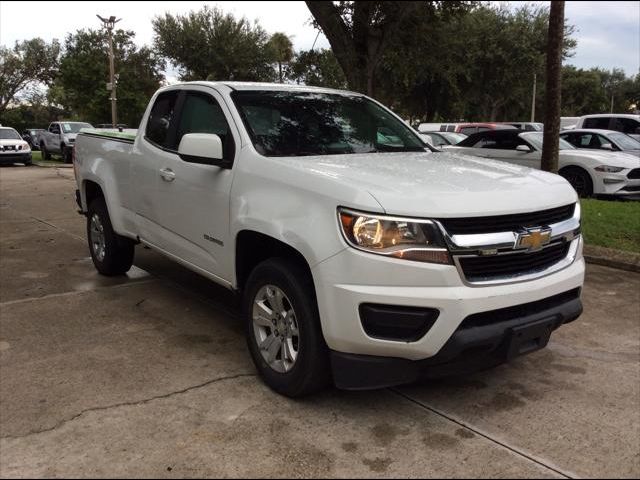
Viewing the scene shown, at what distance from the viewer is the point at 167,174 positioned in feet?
14.9

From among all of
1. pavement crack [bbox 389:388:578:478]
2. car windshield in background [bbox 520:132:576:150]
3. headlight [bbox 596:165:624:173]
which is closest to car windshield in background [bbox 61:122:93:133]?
car windshield in background [bbox 520:132:576:150]

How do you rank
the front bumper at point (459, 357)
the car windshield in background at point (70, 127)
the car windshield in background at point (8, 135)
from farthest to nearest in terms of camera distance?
the car windshield in background at point (70, 127) → the car windshield in background at point (8, 135) → the front bumper at point (459, 357)

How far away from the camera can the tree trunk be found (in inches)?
299

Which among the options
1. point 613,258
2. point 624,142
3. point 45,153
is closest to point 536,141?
point 624,142

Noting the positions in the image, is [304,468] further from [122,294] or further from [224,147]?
[122,294]

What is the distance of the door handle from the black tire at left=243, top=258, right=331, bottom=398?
1.30 metres

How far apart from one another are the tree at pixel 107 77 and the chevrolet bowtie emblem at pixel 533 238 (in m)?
38.6

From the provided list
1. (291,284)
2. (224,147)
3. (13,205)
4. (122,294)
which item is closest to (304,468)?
(291,284)

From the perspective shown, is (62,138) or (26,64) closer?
(62,138)

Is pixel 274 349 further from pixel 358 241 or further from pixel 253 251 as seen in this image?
pixel 358 241

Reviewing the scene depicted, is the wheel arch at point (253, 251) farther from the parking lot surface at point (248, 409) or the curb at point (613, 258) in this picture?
the curb at point (613, 258)

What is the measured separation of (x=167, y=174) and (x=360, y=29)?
664 centimetres

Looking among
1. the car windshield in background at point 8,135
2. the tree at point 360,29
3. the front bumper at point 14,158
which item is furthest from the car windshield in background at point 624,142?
the car windshield in background at point 8,135

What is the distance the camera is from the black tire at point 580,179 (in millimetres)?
11258
